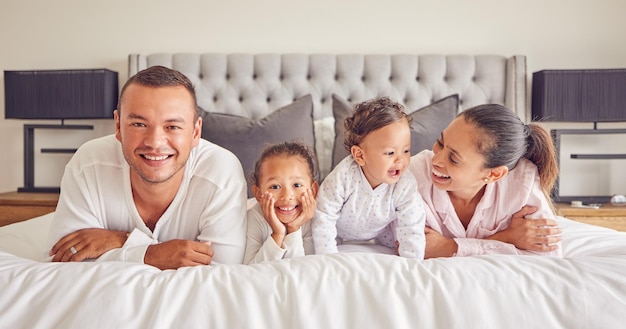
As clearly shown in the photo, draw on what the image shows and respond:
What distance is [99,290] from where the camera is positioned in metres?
0.91

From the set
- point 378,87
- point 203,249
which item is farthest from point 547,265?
point 378,87

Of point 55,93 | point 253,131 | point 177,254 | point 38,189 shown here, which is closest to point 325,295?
point 177,254

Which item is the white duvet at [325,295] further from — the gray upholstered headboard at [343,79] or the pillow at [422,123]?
the gray upholstered headboard at [343,79]

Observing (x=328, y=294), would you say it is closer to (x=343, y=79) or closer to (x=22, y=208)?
(x=343, y=79)

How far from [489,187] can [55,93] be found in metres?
2.75

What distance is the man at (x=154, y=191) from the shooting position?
130cm

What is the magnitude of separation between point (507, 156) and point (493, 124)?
0.13 m

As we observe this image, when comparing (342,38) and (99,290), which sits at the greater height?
(342,38)

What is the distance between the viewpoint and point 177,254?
1.31 meters

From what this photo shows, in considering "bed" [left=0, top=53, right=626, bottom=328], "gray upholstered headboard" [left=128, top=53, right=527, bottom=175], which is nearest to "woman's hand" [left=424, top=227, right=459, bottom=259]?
"bed" [left=0, top=53, right=626, bottom=328]

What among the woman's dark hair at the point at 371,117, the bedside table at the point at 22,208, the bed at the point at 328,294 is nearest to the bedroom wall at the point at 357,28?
the bedside table at the point at 22,208

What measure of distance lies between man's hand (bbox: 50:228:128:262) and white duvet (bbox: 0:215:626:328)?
32 cm

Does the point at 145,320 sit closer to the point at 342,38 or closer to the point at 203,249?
the point at 203,249

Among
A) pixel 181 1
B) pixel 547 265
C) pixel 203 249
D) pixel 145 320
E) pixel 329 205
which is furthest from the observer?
pixel 181 1
